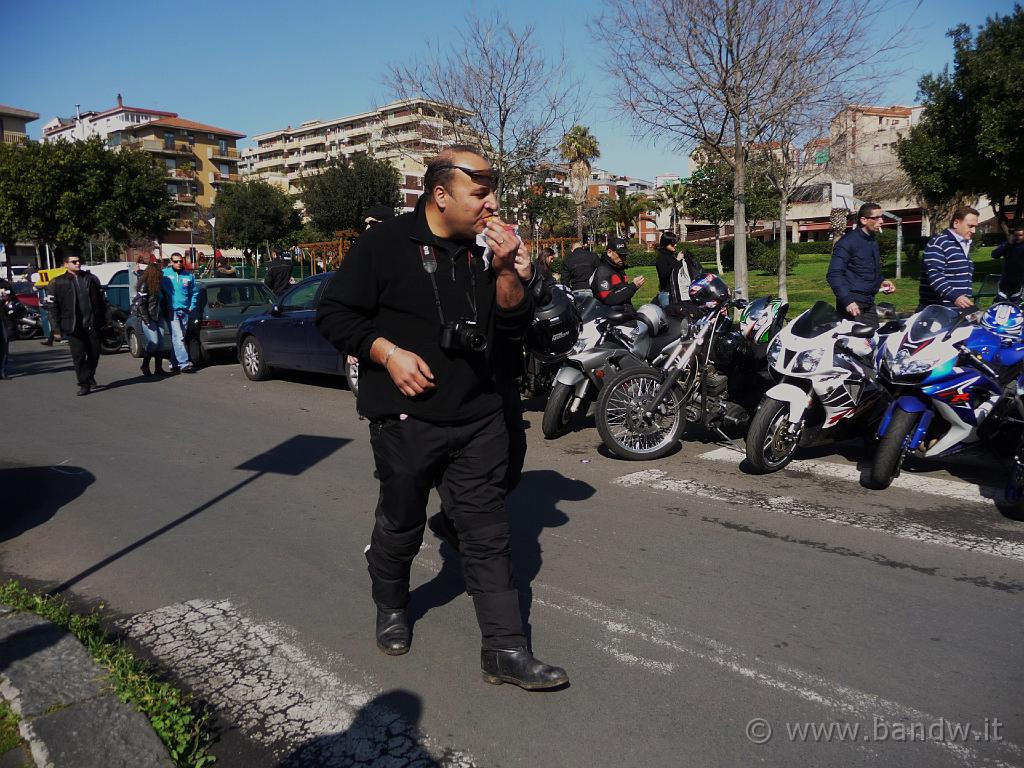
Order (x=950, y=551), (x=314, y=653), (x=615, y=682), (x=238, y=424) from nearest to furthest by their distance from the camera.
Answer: (x=615, y=682) → (x=314, y=653) → (x=950, y=551) → (x=238, y=424)

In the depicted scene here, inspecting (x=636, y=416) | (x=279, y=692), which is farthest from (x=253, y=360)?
(x=279, y=692)

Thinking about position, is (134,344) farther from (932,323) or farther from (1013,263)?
(1013,263)

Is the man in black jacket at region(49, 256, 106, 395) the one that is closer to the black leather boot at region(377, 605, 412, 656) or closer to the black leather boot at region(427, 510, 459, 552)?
the black leather boot at region(427, 510, 459, 552)

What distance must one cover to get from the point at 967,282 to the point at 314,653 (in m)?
7.01

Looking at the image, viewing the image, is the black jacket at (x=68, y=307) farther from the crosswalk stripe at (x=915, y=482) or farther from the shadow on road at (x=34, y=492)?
the crosswalk stripe at (x=915, y=482)

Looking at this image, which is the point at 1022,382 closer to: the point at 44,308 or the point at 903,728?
the point at 903,728

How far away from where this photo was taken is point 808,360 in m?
6.02

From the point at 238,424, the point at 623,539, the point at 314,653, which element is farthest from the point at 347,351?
the point at 238,424

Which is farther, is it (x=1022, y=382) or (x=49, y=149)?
(x=49, y=149)

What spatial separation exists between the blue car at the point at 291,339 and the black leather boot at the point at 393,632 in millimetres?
7176

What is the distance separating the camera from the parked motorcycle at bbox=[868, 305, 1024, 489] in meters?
5.40

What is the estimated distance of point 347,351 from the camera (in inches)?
126

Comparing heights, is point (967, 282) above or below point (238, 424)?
above

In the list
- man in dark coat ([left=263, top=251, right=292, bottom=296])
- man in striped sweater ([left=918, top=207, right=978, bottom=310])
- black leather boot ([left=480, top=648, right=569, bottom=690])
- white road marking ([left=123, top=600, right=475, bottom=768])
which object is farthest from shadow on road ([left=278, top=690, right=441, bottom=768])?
man in dark coat ([left=263, top=251, right=292, bottom=296])
